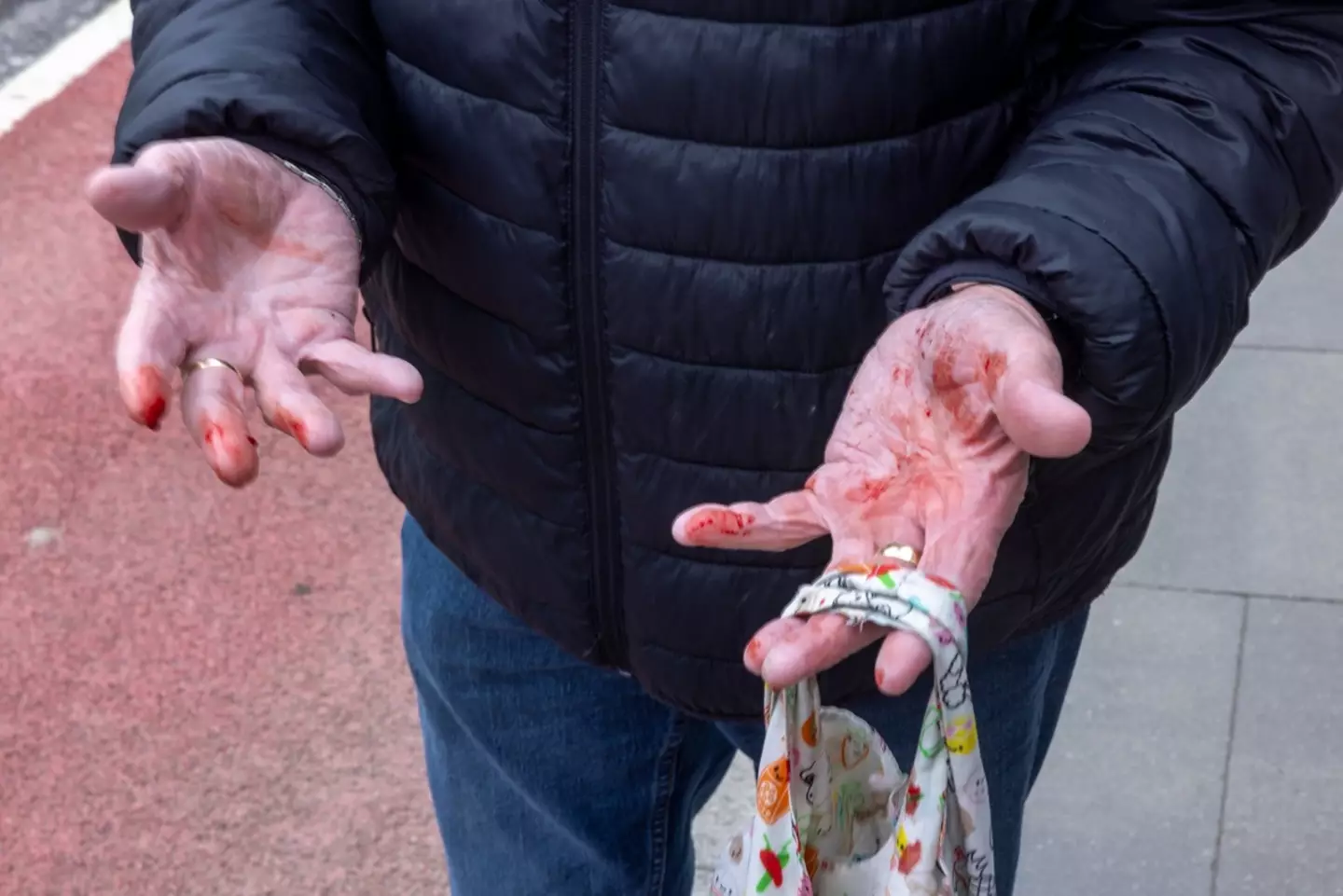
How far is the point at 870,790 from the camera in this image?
875mm

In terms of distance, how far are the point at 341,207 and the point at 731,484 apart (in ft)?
0.93

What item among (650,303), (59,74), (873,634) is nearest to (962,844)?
(873,634)

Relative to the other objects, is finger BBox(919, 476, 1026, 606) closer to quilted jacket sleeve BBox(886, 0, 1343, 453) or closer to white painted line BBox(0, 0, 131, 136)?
quilted jacket sleeve BBox(886, 0, 1343, 453)

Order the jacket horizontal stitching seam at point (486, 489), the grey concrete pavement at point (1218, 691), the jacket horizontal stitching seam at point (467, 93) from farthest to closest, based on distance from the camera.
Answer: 1. the grey concrete pavement at point (1218, 691)
2. the jacket horizontal stitching seam at point (486, 489)
3. the jacket horizontal stitching seam at point (467, 93)

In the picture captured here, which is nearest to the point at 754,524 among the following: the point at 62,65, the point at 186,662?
the point at 186,662

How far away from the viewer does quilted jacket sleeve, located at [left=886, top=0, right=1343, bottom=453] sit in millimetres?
718

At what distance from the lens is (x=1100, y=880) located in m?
1.72

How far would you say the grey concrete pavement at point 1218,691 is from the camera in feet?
5.71

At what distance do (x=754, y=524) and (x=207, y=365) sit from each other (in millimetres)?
287

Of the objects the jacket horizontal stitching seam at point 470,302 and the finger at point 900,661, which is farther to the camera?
the jacket horizontal stitching seam at point 470,302

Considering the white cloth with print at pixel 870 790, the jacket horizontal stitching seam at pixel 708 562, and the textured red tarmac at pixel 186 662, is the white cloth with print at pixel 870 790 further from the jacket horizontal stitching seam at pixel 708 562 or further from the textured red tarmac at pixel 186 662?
the textured red tarmac at pixel 186 662

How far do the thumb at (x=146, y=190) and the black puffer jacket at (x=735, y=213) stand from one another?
0.17ft

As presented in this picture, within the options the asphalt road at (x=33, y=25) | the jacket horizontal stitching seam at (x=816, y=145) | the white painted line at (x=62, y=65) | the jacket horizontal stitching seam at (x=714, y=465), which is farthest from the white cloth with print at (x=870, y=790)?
the asphalt road at (x=33, y=25)

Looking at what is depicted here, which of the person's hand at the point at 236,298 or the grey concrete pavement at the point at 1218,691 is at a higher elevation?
the person's hand at the point at 236,298
